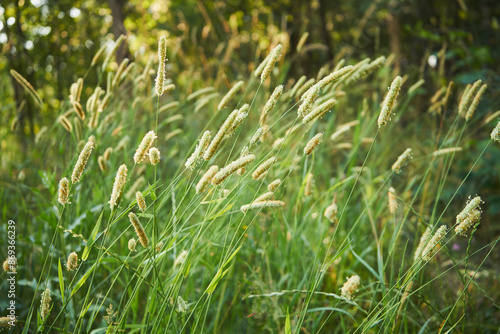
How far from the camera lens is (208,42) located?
17.8 ft

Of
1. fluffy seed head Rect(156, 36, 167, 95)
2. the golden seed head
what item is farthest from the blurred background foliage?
fluffy seed head Rect(156, 36, 167, 95)

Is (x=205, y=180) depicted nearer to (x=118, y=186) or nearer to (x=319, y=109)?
(x=118, y=186)

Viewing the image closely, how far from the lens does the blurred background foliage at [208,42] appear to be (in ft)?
8.20

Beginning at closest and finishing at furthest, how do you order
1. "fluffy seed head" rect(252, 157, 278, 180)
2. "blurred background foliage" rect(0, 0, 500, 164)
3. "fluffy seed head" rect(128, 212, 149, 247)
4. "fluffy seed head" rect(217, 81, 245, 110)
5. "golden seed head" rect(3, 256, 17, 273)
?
"fluffy seed head" rect(128, 212, 149, 247)
"fluffy seed head" rect(252, 157, 278, 180)
"golden seed head" rect(3, 256, 17, 273)
"fluffy seed head" rect(217, 81, 245, 110)
"blurred background foliage" rect(0, 0, 500, 164)

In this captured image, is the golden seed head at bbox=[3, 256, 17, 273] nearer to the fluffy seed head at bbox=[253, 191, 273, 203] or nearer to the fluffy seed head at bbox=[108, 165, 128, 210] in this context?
the fluffy seed head at bbox=[108, 165, 128, 210]

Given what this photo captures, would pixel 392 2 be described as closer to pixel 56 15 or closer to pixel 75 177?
pixel 56 15

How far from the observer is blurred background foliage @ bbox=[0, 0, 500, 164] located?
250 cm

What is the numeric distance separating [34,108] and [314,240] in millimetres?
2325

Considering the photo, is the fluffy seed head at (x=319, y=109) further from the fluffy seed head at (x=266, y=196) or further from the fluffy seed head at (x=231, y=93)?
the fluffy seed head at (x=231, y=93)

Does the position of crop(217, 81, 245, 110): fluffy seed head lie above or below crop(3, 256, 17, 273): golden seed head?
above

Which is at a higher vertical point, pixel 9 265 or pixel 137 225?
pixel 137 225

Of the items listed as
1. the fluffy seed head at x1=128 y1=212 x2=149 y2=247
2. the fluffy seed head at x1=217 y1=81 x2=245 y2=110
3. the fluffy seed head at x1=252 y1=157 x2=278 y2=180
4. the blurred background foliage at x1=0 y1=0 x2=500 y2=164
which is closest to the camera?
the fluffy seed head at x1=128 y1=212 x2=149 y2=247

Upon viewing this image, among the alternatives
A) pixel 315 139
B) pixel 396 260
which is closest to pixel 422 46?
pixel 396 260

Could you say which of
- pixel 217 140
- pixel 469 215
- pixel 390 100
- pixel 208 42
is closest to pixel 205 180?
pixel 217 140
